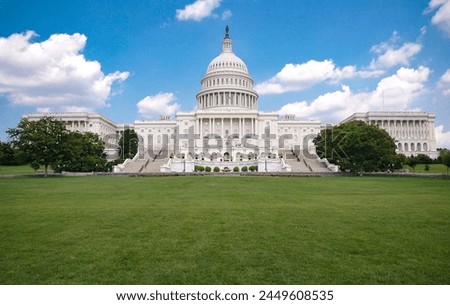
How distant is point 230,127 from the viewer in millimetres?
95500

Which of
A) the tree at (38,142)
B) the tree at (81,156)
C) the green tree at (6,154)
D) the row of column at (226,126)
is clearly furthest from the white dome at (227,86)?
the tree at (38,142)

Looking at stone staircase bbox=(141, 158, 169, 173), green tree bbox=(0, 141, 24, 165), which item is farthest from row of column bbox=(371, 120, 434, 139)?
green tree bbox=(0, 141, 24, 165)

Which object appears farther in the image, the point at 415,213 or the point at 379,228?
the point at 415,213

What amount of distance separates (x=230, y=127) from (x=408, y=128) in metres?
64.4

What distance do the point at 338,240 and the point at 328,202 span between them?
27.6 ft

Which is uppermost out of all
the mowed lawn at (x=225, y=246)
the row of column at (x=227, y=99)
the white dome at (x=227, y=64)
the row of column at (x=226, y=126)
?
the white dome at (x=227, y=64)

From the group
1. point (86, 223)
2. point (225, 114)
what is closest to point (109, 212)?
point (86, 223)

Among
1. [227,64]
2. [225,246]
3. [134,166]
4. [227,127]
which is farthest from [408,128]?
[225,246]

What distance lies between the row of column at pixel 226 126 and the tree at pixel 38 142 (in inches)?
1899

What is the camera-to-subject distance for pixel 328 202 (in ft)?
56.2

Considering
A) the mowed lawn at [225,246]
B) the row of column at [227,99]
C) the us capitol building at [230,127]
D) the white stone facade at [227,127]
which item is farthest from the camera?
the row of column at [227,99]

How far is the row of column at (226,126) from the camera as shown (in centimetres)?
9506

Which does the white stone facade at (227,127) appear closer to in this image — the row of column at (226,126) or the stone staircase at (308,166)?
the row of column at (226,126)
